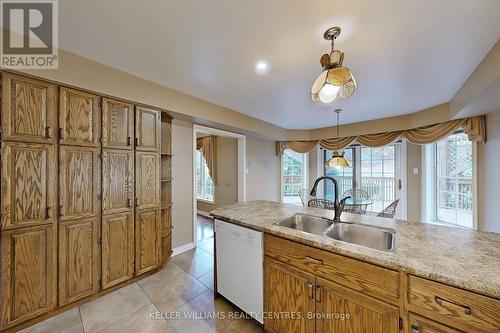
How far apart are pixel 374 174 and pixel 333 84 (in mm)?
4123

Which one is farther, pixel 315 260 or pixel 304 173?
pixel 304 173

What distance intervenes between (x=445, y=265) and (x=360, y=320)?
538 millimetres

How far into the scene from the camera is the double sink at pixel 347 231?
1.46 meters

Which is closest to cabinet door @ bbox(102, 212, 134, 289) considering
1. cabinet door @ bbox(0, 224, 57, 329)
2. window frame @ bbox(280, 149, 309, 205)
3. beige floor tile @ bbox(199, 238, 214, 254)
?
cabinet door @ bbox(0, 224, 57, 329)

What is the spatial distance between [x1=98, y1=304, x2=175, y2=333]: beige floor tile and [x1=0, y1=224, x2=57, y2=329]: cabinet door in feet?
Answer: 2.10

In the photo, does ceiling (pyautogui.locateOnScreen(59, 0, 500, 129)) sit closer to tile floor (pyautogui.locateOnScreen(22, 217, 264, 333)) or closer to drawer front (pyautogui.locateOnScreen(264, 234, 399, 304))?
drawer front (pyautogui.locateOnScreen(264, 234, 399, 304))

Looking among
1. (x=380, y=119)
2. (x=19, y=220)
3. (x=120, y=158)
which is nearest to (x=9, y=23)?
(x=120, y=158)

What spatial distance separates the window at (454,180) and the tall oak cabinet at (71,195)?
469cm

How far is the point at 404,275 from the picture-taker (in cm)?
97

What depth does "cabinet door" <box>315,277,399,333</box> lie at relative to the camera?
3.36ft

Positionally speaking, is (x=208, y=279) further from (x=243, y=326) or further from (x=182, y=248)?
(x=182, y=248)

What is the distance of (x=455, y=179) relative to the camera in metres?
3.28

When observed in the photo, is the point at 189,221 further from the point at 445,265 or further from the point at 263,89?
the point at 445,265

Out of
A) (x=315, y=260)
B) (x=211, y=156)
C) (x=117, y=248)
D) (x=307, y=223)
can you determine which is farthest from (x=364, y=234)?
(x=211, y=156)
